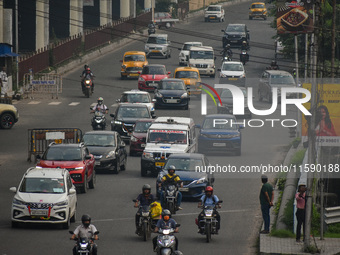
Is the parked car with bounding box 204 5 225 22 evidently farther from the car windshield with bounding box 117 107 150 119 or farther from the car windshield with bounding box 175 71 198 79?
the car windshield with bounding box 117 107 150 119

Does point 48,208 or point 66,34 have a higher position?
point 66,34

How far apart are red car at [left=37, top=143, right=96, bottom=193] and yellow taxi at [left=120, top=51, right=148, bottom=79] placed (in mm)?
32009

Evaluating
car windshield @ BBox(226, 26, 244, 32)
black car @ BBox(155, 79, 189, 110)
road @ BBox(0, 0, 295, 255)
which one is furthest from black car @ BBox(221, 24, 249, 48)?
black car @ BBox(155, 79, 189, 110)

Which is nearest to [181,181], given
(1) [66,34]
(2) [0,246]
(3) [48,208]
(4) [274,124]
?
(3) [48,208]

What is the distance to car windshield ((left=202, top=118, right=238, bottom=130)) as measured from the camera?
1599 inches

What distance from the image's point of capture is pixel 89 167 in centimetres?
3192

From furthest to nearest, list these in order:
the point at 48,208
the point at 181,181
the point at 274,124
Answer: the point at 274,124
the point at 181,181
the point at 48,208

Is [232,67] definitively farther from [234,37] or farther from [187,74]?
[234,37]

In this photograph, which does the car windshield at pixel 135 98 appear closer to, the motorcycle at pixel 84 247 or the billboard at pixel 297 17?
the billboard at pixel 297 17

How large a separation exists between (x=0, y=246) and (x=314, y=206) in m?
8.84

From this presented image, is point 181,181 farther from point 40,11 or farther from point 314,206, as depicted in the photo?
point 40,11

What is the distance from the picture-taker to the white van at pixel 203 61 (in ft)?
213

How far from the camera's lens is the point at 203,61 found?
6556cm

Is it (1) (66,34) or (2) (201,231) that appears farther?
(1) (66,34)
